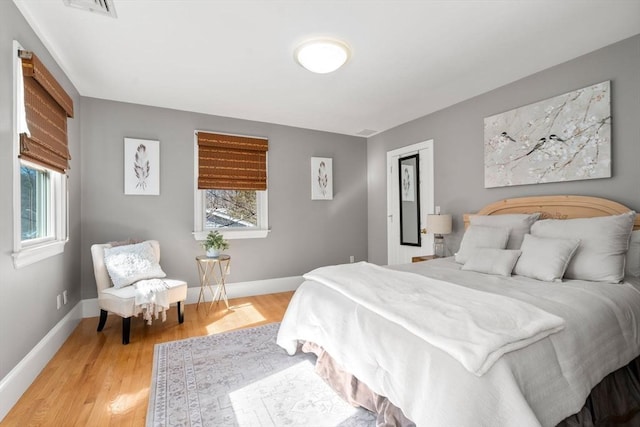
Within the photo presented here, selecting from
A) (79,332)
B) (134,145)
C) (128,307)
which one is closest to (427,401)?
(128,307)

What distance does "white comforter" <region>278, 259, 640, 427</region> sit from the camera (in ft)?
3.78

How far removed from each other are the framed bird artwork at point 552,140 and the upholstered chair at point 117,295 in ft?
11.6

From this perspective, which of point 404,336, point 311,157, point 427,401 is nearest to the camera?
point 427,401

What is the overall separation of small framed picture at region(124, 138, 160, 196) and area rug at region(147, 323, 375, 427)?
1.91m

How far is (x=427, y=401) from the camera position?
125 cm

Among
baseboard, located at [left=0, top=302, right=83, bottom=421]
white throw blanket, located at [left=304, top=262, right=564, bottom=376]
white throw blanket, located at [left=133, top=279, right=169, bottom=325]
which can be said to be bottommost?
baseboard, located at [left=0, top=302, right=83, bottom=421]

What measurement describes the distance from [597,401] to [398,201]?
334 cm

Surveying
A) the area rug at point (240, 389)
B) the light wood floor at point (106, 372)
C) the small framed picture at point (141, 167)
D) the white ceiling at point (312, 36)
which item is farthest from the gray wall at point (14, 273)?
the small framed picture at point (141, 167)

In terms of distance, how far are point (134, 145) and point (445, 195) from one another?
12.8 feet

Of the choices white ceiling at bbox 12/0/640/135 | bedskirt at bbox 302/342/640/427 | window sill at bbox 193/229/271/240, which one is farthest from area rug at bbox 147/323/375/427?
white ceiling at bbox 12/0/640/135

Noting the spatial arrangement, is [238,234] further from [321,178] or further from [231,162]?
[321,178]

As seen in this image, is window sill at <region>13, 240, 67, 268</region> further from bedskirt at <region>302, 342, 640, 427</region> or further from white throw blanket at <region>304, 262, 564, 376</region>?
bedskirt at <region>302, 342, 640, 427</region>

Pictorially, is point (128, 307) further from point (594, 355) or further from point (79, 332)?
point (594, 355)

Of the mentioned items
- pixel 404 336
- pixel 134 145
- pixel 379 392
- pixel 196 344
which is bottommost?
pixel 196 344
